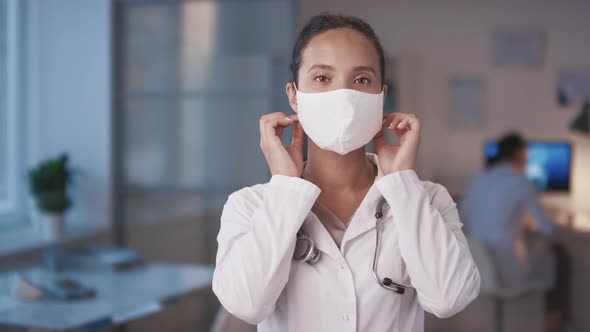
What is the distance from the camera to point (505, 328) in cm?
425

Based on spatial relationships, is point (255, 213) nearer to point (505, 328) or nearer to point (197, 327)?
point (197, 327)

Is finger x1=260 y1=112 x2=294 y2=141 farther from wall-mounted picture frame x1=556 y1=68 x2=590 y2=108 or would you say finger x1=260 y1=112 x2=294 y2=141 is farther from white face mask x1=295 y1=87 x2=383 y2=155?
wall-mounted picture frame x1=556 y1=68 x2=590 y2=108

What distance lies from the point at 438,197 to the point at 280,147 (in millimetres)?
311

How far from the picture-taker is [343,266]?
125 cm

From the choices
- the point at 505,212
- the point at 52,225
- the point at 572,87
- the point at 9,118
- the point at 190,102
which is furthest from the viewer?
the point at 572,87

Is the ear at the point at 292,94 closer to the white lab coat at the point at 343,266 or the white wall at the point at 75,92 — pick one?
the white lab coat at the point at 343,266

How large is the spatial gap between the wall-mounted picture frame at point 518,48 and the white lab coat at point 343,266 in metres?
4.74

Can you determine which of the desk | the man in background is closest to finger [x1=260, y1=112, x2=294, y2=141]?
the desk

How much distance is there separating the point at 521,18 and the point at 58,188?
3.85 meters

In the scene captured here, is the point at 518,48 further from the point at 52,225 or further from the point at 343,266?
the point at 343,266

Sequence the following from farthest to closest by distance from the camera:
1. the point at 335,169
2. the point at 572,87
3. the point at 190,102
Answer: the point at 572,87
the point at 190,102
the point at 335,169

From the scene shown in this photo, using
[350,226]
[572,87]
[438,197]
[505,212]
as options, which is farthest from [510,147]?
[350,226]

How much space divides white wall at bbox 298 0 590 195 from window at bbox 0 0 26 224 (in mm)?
2413

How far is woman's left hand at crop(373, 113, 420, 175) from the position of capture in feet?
4.21
